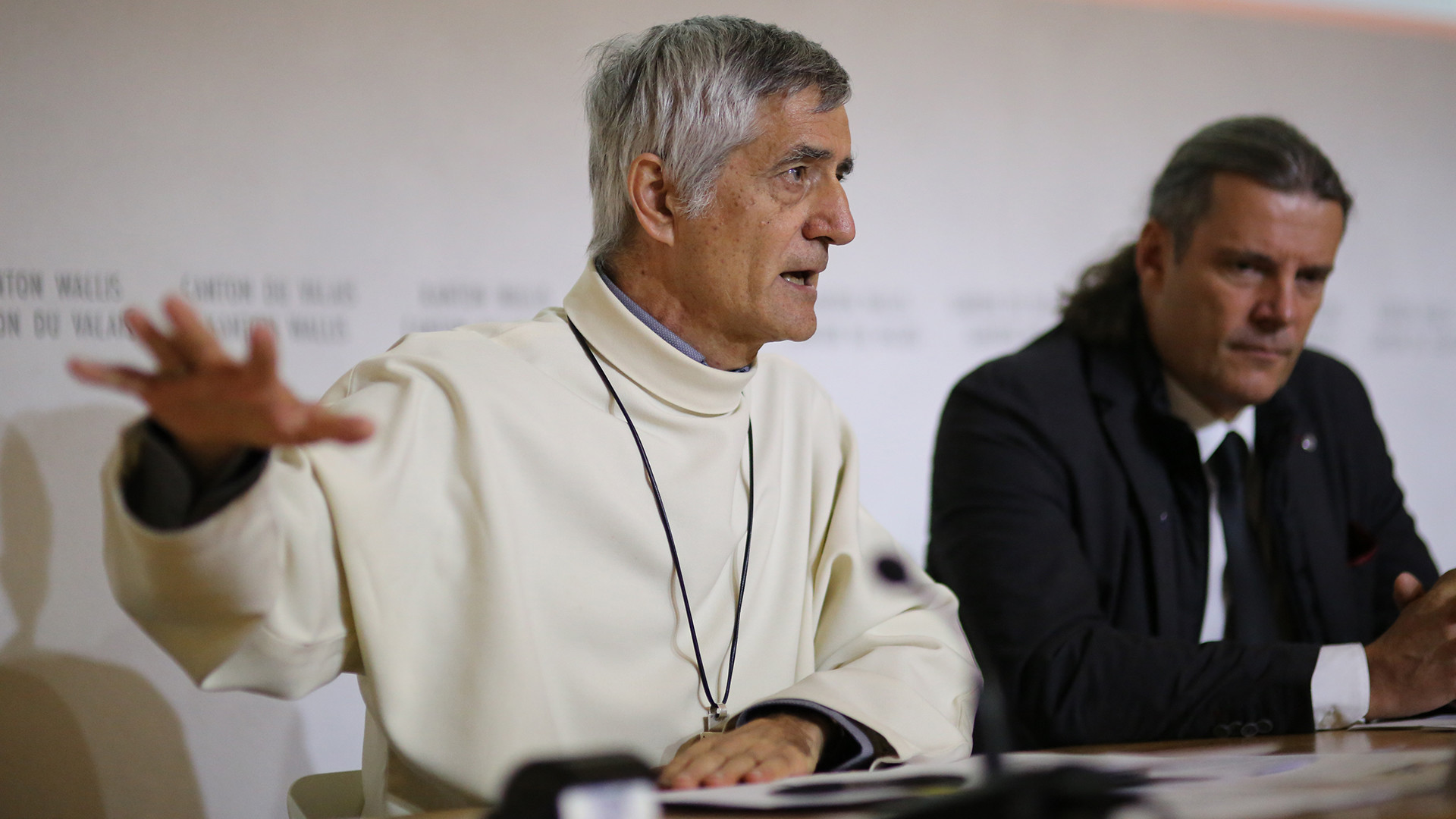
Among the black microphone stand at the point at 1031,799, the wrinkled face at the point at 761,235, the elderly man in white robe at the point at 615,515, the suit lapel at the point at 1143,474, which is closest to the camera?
the black microphone stand at the point at 1031,799

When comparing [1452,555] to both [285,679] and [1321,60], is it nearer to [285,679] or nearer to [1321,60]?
[1321,60]

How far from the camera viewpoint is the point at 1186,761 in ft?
4.64

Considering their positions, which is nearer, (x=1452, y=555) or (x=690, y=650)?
(x=690, y=650)

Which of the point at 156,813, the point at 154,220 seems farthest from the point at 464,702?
the point at 154,220

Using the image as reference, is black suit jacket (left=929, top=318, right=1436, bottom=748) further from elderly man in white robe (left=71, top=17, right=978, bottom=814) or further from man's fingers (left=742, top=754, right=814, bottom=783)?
man's fingers (left=742, top=754, right=814, bottom=783)

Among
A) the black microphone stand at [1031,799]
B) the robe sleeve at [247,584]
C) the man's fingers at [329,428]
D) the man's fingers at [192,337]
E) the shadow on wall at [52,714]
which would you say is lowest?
the shadow on wall at [52,714]

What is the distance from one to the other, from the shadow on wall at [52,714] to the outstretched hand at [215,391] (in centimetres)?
164

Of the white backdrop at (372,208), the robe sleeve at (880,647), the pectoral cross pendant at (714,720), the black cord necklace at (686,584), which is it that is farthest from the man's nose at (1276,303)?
the pectoral cross pendant at (714,720)

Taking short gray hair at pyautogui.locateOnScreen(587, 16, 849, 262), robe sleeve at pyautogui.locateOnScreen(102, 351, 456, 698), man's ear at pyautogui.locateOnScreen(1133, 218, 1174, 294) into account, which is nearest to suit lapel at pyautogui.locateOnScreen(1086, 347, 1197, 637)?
man's ear at pyautogui.locateOnScreen(1133, 218, 1174, 294)

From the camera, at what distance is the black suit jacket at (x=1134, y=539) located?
201cm

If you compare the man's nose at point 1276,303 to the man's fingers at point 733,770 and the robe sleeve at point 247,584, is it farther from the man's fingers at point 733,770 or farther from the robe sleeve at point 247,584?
the robe sleeve at point 247,584

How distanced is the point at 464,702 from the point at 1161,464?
156 centimetres

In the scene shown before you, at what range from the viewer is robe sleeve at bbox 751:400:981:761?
158cm

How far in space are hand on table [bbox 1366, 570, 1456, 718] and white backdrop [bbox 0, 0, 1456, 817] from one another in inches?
62.4
